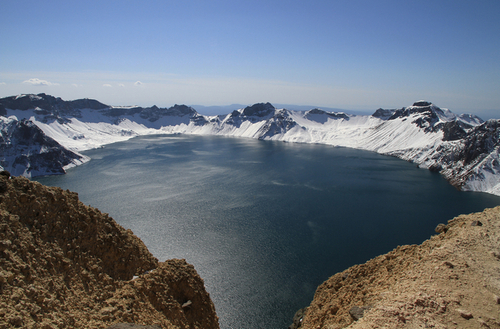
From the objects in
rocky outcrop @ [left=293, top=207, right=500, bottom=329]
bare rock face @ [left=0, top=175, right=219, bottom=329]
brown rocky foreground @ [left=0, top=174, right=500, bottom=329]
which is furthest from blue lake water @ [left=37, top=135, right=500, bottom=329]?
bare rock face @ [left=0, top=175, right=219, bottom=329]

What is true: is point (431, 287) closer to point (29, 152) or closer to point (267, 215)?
point (267, 215)

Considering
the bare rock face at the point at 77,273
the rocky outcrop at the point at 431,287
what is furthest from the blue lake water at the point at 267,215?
the bare rock face at the point at 77,273

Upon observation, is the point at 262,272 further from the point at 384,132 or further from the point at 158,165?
the point at 384,132

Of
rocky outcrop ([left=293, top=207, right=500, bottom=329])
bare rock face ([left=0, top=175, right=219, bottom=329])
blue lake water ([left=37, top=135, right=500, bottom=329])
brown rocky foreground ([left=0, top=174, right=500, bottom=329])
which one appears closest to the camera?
bare rock face ([left=0, top=175, right=219, bottom=329])

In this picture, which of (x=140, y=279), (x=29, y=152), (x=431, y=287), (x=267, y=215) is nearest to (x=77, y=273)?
(x=140, y=279)

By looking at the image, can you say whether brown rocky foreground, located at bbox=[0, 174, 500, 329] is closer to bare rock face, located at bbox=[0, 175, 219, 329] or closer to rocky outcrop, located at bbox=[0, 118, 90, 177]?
bare rock face, located at bbox=[0, 175, 219, 329]
